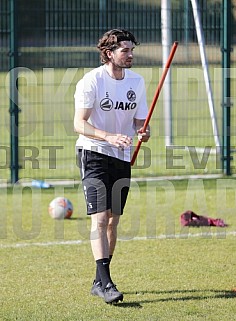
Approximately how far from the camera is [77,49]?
1459cm

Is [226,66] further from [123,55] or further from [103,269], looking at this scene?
[103,269]

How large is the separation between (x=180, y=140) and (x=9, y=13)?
4.24m

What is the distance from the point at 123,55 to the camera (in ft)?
23.1

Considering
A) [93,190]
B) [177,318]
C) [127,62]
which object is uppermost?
[127,62]

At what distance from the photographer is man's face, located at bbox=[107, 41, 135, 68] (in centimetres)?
706

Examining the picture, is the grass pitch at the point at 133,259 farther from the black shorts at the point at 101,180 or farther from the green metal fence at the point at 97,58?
the green metal fence at the point at 97,58

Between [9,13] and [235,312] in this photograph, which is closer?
[235,312]

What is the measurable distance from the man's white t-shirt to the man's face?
0.50 ft

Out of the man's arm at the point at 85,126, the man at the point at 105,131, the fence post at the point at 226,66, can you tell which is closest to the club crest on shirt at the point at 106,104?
the man at the point at 105,131

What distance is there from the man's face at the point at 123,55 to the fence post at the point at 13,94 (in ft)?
18.3

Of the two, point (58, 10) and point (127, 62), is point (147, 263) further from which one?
point (58, 10)

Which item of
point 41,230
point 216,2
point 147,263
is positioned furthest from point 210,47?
point 147,263

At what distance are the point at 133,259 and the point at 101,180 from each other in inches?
67.1

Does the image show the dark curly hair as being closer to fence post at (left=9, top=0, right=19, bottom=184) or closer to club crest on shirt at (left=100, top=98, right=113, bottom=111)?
club crest on shirt at (left=100, top=98, right=113, bottom=111)
